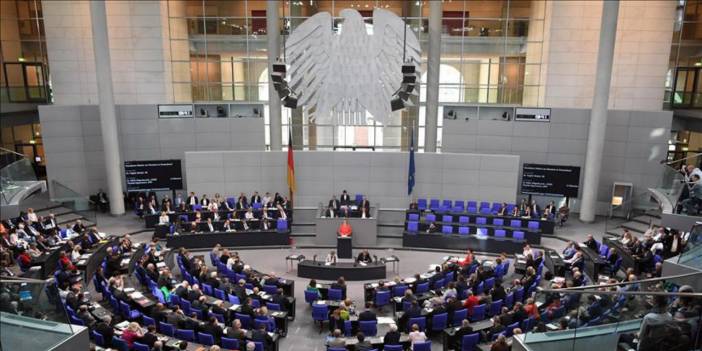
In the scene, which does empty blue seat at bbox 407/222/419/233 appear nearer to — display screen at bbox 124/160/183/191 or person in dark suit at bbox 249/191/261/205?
person in dark suit at bbox 249/191/261/205

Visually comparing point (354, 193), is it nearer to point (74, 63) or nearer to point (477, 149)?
point (477, 149)

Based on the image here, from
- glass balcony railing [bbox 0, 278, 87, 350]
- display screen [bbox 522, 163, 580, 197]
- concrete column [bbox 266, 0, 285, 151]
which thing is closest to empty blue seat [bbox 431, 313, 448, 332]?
glass balcony railing [bbox 0, 278, 87, 350]

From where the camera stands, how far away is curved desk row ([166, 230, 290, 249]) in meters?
17.3

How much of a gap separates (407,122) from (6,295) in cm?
2005

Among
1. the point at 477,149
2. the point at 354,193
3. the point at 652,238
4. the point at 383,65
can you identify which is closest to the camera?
the point at 652,238

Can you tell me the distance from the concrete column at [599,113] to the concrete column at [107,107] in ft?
64.2

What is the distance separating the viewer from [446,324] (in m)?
11.4

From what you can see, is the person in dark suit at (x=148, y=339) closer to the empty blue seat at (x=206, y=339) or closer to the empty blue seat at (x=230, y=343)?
the empty blue seat at (x=206, y=339)

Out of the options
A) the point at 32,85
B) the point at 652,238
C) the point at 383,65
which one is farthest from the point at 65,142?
the point at 652,238

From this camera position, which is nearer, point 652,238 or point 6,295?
point 6,295

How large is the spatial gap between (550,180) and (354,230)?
29.0ft

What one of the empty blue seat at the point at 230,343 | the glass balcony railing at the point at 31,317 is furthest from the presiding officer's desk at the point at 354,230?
the glass balcony railing at the point at 31,317

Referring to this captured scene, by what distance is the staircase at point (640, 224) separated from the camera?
18422 mm

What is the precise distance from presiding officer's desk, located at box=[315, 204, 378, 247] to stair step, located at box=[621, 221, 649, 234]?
9827mm
